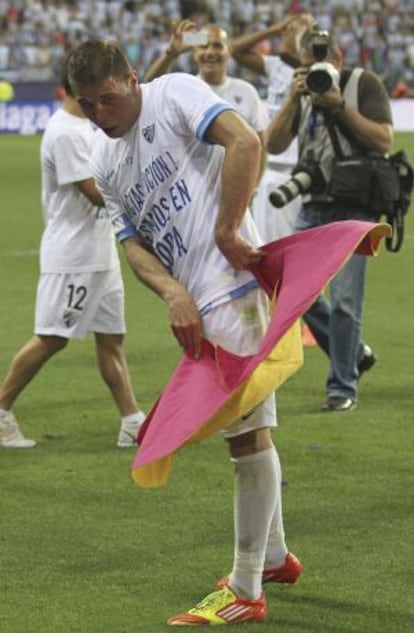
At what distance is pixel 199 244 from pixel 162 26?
130ft

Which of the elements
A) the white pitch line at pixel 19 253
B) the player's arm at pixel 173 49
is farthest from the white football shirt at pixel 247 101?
the white pitch line at pixel 19 253

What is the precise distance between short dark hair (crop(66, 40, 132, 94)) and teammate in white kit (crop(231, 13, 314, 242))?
5.71m

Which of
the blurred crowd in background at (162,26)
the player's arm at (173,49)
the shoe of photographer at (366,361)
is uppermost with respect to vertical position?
the player's arm at (173,49)

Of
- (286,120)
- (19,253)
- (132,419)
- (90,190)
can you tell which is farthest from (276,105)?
(19,253)

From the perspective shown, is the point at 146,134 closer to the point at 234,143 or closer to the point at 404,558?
the point at 234,143

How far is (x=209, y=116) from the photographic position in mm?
5566

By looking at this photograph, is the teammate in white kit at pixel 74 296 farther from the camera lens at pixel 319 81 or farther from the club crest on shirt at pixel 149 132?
the club crest on shirt at pixel 149 132

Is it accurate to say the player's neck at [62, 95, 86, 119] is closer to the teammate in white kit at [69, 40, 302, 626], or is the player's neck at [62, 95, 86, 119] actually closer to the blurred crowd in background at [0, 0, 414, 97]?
the teammate in white kit at [69, 40, 302, 626]

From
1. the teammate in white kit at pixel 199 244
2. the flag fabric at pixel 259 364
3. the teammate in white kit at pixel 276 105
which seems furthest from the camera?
the teammate in white kit at pixel 276 105

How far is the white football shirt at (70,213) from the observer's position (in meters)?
8.59

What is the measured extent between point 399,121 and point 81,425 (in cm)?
2846

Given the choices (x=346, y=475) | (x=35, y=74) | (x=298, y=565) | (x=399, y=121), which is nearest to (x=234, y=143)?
(x=298, y=565)

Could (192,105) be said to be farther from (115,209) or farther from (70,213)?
(70,213)

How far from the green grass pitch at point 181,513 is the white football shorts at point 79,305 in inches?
25.4
